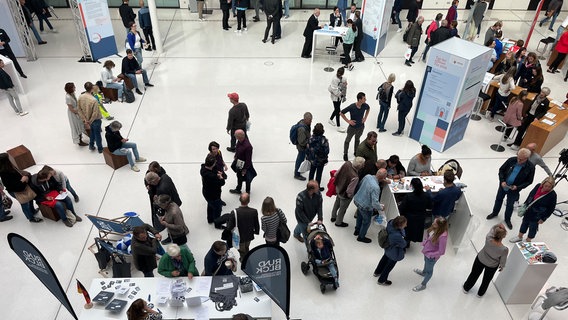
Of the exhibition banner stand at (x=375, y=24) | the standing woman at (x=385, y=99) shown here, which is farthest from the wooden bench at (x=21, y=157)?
the exhibition banner stand at (x=375, y=24)

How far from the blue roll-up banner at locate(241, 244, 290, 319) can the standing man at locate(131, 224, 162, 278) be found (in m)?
1.99

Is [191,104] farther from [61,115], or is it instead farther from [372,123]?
[372,123]

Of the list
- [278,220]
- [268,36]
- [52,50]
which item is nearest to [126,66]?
[52,50]

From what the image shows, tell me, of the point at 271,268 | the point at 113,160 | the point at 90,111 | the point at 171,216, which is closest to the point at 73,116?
the point at 90,111

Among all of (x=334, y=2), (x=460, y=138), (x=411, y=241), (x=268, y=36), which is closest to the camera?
(x=411, y=241)

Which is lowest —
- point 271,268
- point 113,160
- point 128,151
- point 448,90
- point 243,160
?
point 113,160

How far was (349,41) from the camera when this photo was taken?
1305cm

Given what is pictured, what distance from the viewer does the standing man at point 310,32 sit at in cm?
1330

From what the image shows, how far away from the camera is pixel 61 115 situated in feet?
35.5

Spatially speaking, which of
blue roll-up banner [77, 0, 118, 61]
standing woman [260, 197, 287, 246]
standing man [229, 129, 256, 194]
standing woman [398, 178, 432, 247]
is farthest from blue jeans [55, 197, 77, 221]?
blue roll-up banner [77, 0, 118, 61]

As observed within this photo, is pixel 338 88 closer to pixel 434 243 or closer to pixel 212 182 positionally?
pixel 212 182

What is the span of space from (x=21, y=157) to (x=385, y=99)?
775 cm

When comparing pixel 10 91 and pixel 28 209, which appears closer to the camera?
pixel 28 209

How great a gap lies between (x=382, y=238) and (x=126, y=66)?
8162 millimetres
